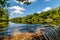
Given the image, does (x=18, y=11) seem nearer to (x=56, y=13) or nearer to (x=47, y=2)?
(x=47, y=2)

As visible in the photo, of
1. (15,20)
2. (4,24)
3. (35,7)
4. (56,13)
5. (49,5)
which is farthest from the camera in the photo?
(56,13)

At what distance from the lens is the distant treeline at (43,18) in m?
5.42

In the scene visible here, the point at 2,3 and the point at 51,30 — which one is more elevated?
the point at 2,3

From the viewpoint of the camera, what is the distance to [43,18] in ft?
19.4

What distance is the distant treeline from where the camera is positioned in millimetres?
5421

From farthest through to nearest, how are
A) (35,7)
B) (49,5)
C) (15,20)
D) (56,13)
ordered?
(56,13) < (49,5) < (35,7) < (15,20)

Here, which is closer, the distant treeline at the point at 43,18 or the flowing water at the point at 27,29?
the flowing water at the point at 27,29

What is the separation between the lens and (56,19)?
247 inches

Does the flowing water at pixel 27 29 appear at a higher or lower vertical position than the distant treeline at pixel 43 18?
lower

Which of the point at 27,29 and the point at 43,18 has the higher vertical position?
the point at 43,18

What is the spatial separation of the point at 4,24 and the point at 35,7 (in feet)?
4.22

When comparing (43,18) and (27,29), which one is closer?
(27,29)

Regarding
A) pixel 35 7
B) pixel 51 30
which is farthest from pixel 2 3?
pixel 51 30

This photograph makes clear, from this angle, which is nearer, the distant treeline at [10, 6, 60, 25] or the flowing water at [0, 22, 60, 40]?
the flowing water at [0, 22, 60, 40]
